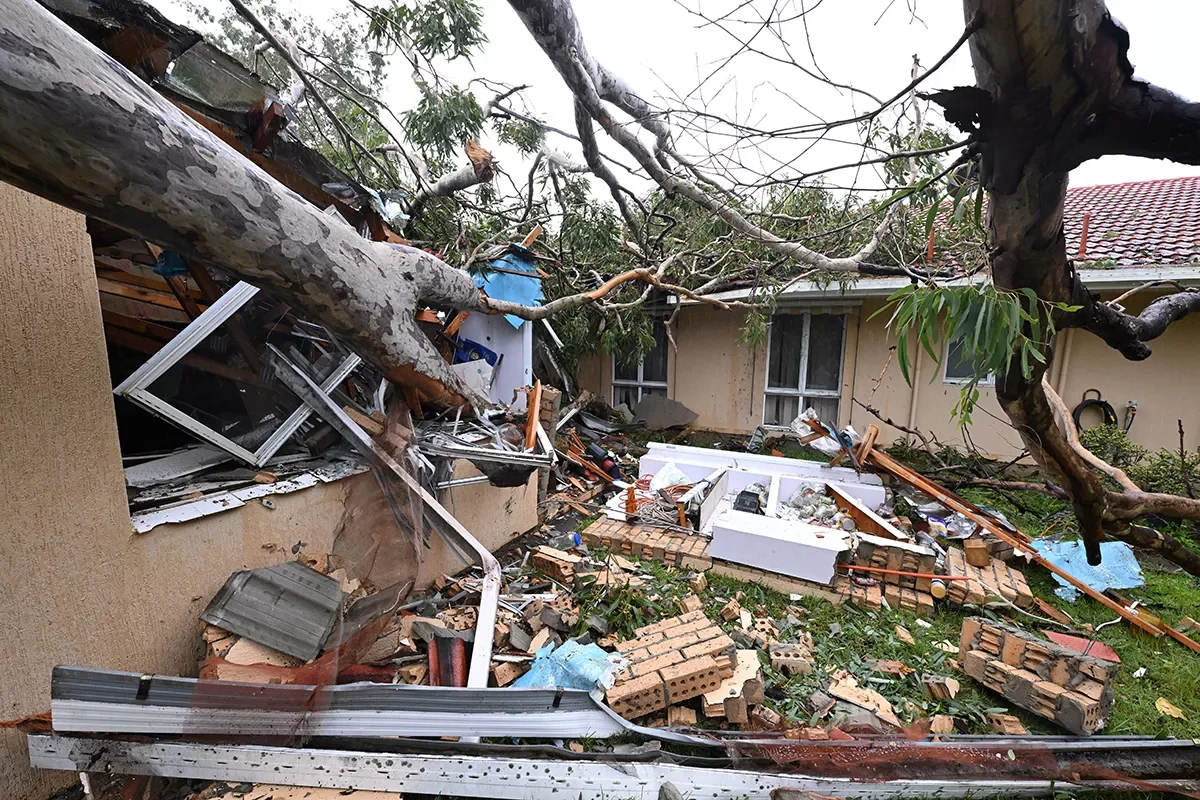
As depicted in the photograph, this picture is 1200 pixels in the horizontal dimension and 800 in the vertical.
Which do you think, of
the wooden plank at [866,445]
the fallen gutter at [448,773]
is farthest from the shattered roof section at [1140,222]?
the fallen gutter at [448,773]

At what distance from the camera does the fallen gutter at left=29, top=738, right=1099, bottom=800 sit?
2.00 m

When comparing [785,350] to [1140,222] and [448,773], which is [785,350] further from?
[448,773]

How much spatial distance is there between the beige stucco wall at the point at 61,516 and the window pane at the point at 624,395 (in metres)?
7.99

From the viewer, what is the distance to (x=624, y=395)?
32.8 feet

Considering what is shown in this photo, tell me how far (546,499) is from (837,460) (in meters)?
3.68

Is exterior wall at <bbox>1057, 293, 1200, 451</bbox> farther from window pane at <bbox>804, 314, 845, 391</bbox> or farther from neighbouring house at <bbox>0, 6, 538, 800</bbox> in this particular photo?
Result: neighbouring house at <bbox>0, 6, 538, 800</bbox>

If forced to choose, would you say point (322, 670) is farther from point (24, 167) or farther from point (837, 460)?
point (837, 460)

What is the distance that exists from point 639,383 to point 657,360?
0.62 m

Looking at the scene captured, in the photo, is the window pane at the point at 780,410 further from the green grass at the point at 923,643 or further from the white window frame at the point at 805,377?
the green grass at the point at 923,643

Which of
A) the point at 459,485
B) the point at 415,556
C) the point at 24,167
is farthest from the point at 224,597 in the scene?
the point at 24,167

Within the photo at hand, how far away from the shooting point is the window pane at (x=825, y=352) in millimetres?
8008

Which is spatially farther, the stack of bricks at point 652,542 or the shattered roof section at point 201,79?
the stack of bricks at point 652,542

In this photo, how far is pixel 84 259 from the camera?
212cm

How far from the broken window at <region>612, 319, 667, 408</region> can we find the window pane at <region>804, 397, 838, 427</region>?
2763 millimetres
